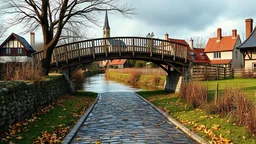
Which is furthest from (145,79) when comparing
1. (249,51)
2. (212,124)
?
(212,124)

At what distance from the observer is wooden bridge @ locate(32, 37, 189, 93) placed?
790 inches

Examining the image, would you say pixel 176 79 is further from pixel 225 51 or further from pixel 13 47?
pixel 13 47

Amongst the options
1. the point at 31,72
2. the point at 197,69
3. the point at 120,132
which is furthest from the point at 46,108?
the point at 197,69

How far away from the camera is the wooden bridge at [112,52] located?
20.1 metres

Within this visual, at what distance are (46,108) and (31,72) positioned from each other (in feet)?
6.18

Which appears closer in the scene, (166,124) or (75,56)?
(166,124)

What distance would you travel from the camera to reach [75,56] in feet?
66.5

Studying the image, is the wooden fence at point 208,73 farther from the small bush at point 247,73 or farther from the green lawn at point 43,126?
the green lawn at point 43,126

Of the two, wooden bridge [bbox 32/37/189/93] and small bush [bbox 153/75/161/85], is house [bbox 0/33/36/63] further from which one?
wooden bridge [bbox 32/37/189/93]

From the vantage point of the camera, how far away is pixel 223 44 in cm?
5200

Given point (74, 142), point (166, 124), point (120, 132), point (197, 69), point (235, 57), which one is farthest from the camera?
point (235, 57)

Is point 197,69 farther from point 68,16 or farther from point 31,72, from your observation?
point 31,72

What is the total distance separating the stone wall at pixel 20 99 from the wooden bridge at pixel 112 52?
6.50 metres

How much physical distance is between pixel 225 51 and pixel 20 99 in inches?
1858
